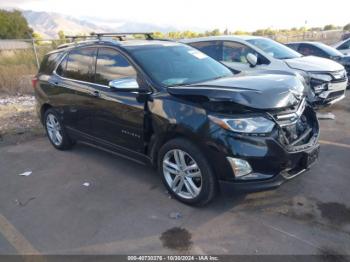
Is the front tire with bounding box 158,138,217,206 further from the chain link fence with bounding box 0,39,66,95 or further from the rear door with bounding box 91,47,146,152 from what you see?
the chain link fence with bounding box 0,39,66,95

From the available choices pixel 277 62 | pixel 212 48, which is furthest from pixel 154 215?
pixel 212 48

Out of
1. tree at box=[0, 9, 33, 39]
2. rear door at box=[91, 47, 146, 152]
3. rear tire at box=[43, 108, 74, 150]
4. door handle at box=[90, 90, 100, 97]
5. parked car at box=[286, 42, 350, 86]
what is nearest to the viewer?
rear door at box=[91, 47, 146, 152]

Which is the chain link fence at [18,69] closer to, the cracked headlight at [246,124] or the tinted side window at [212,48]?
the tinted side window at [212,48]

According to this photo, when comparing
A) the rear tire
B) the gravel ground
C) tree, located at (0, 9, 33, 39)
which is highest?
tree, located at (0, 9, 33, 39)

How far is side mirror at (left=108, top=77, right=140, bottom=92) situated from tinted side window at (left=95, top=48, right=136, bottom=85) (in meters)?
0.19

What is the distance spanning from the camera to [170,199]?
4.10 m

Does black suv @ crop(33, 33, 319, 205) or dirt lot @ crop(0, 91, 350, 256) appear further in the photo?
black suv @ crop(33, 33, 319, 205)

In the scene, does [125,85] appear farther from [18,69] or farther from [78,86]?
[18,69]

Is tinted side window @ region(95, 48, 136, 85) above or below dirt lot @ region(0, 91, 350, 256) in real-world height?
above

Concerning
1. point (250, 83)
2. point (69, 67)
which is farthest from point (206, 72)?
point (69, 67)

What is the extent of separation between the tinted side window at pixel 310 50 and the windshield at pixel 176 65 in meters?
7.17

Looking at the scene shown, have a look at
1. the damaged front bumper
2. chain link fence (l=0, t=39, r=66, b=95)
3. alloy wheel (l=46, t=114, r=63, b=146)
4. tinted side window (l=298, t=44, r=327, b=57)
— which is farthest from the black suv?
chain link fence (l=0, t=39, r=66, b=95)

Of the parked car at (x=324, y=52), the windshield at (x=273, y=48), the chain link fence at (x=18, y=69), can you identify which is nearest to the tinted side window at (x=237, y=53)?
the windshield at (x=273, y=48)

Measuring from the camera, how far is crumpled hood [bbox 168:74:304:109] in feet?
11.1
